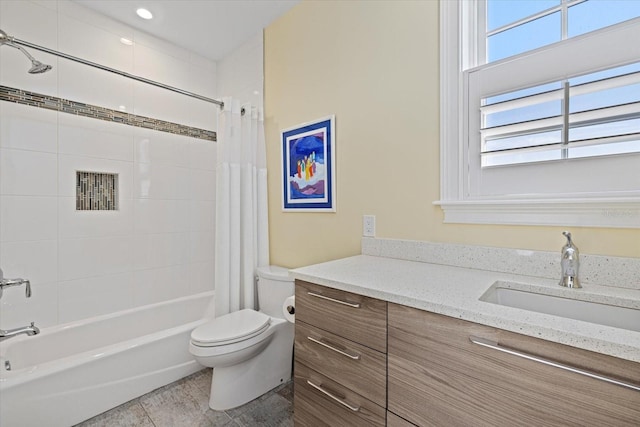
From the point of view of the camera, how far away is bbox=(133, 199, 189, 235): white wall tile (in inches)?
92.2

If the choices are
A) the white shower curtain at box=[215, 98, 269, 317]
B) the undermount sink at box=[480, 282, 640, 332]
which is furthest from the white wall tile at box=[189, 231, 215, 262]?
the undermount sink at box=[480, 282, 640, 332]

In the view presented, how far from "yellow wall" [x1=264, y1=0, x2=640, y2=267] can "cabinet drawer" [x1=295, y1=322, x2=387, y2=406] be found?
2.23ft

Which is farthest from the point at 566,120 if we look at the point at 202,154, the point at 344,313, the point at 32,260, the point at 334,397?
the point at 32,260

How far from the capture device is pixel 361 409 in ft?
3.36

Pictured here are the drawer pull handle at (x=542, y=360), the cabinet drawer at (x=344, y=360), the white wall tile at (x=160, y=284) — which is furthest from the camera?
the white wall tile at (x=160, y=284)

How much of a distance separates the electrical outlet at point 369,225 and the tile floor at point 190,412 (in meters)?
1.11

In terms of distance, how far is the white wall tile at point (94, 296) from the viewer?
1996 millimetres

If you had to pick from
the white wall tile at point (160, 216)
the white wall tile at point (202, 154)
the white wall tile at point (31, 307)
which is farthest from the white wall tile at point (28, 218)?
the white wall tile at point (202, 154)

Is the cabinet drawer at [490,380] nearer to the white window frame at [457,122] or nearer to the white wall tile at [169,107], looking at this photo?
the white window frame at [457,122]

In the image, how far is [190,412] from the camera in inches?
64.4

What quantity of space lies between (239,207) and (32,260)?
4.39 ft

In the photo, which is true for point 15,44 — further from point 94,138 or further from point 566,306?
point 566,306

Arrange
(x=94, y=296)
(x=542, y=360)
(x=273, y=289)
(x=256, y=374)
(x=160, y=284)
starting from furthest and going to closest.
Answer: (x=160, y=284)
(x=94, y=296)
(x=273, y=289)
(x=256, y=374)
(x=542, y=360)

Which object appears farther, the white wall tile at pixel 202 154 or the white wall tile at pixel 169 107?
the white wall tile at pixel 202 154
